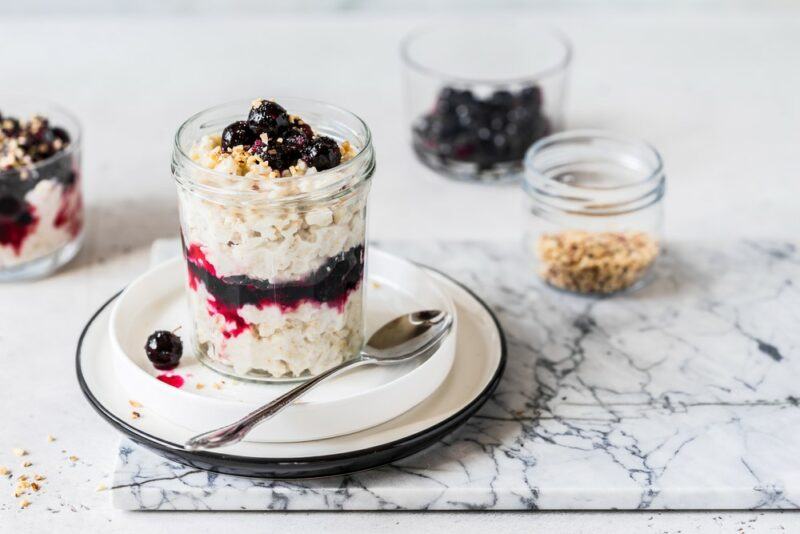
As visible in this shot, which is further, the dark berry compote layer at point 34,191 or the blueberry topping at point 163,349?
the dark berry compote layer at point 34,191

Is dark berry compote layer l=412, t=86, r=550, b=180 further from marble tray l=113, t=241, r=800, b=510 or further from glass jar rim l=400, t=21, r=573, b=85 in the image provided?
marble tray l=113, t=241, r=800, b=510

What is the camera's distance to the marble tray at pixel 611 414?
1.20 meters

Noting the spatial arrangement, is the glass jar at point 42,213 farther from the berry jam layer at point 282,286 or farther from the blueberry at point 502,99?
the blueberry at point 502,99

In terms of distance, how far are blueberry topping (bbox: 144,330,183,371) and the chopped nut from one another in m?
0.60

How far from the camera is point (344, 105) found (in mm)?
2346

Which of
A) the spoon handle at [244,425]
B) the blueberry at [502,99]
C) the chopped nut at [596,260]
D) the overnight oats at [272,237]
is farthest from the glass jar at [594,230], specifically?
the spoon handle at [244,425]

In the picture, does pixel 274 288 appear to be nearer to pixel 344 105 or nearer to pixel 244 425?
pixel 244 425

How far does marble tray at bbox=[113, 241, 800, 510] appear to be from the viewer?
120 centimetres

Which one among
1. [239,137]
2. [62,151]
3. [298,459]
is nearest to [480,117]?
[62,151]

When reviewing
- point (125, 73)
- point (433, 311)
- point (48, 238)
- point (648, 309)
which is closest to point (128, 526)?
point (433, 311)

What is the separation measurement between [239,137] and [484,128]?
2.87ft

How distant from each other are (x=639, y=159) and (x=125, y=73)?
1268 mm

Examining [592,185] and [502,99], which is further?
[502,99]

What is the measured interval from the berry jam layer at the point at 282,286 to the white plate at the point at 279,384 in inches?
3.9
